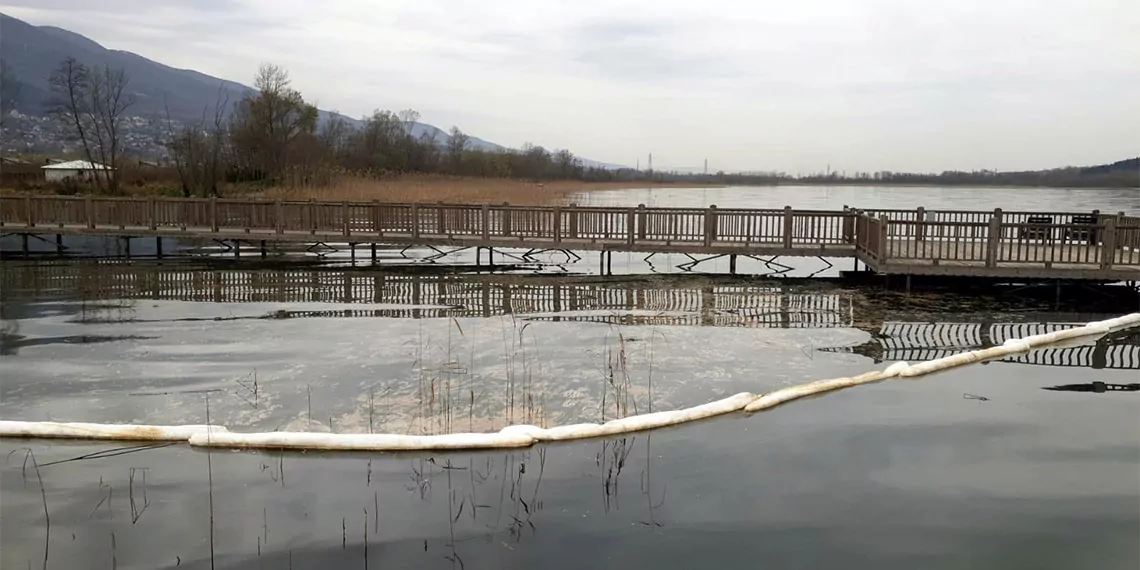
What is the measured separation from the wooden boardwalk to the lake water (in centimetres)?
223

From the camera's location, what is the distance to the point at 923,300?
15906mm

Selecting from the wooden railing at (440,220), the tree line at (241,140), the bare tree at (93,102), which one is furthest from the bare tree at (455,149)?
the wooden railing at (440,220)

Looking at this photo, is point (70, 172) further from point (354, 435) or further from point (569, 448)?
point (569, 448)

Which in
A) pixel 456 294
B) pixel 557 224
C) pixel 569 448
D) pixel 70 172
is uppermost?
pixel 70 172

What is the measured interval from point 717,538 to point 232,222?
20379 millimetres

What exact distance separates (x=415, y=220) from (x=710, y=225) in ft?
24.8

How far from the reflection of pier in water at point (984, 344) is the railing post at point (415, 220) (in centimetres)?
1231

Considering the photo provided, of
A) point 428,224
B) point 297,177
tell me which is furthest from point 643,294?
point 297,177

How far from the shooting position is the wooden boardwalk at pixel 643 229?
1655 centimetres

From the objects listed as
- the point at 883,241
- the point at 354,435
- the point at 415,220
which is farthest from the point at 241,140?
the point at 354,435

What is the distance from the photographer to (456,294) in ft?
54.5

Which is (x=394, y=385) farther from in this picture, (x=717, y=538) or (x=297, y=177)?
(x=297, y=177)

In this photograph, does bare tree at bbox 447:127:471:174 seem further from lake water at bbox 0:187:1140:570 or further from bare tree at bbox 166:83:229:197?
lake water at bbox 0:187:1140:570

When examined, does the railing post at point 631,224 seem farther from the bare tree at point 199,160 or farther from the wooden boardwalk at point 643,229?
the bare tree at point 199,160
